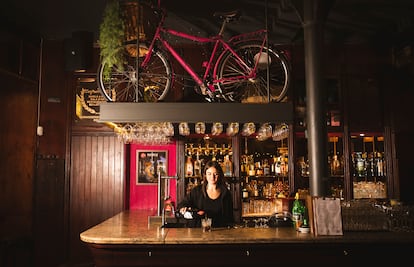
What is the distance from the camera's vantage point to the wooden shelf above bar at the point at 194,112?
361 centimetres

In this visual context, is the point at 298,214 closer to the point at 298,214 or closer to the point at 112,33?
the point at 298,214

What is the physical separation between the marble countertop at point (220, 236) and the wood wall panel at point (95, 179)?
6.56 ft

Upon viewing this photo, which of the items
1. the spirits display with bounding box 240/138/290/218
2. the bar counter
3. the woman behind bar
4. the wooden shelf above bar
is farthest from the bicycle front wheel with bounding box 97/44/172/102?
the spirits display with bounding box 240/138/290/218

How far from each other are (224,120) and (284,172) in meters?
2.39

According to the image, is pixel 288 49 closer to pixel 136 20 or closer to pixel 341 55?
pixel 341 55

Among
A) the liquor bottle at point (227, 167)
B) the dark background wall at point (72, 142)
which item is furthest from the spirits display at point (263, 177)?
the dark background wall at point (72, 142)

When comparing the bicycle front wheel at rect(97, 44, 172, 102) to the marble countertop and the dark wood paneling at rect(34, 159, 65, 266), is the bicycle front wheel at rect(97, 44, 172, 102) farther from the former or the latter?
the dark wood paneling at rect(34, 159, 65, 266)

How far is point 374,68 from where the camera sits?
5820 mm

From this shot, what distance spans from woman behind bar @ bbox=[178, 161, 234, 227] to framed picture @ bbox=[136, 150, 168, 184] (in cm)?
170

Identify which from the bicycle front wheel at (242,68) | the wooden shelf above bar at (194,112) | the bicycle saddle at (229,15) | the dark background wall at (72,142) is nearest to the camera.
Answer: the wooden shelf above bar at (194,112)

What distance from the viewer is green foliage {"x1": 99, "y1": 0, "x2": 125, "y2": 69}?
3.81m

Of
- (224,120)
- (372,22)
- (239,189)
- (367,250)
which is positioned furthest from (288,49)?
(367,250)

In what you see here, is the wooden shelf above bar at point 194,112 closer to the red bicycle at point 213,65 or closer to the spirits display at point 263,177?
the red bicycle at point 213,65

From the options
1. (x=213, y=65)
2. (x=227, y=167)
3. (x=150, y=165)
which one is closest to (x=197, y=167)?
(x=227, y=167)
